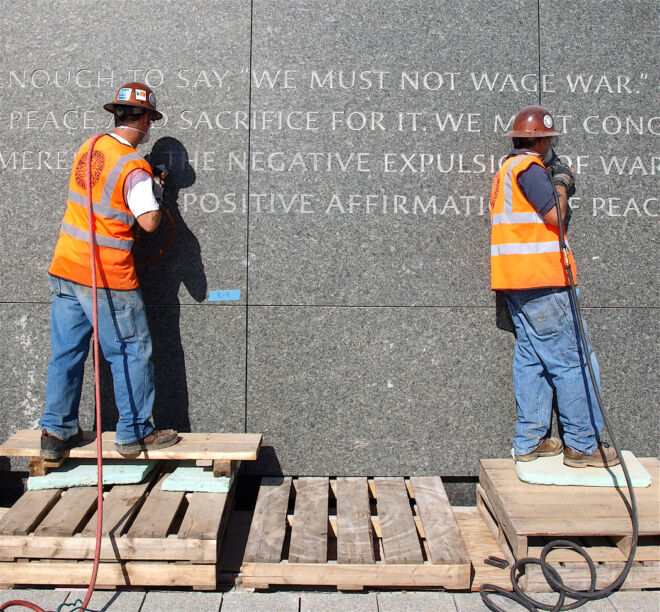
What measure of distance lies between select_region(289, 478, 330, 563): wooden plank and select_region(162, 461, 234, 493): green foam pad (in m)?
0.43

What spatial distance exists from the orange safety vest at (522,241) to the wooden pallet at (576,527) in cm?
116

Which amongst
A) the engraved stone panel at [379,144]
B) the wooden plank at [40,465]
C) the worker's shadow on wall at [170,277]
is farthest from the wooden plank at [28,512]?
the engraved stone panel at [379,144]

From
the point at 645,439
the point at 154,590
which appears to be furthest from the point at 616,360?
the point at 154,590

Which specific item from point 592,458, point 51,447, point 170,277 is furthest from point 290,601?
point 170,277

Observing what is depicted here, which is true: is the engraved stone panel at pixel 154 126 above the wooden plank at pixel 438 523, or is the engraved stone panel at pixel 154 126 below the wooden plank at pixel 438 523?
above

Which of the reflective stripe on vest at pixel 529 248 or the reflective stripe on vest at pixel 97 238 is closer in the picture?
the reflective stripe on vest at pixel 97 238

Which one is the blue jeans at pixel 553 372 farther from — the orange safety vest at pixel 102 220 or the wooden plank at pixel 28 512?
the wooden plank at pixel 28 512

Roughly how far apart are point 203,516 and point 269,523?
379 millimetres

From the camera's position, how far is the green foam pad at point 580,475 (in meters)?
A: 3.32

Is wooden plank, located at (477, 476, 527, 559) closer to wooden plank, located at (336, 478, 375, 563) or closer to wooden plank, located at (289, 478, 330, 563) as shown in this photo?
wooden plank, located at (336, 478, 375, 563)

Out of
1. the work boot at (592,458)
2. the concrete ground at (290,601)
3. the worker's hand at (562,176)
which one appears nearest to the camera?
the concrete ground at (290,601)

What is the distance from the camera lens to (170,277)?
383 cm

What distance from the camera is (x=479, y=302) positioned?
12.7 ft

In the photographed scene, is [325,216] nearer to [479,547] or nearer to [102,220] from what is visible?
[102,220]
